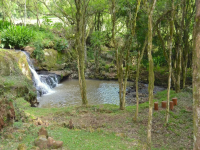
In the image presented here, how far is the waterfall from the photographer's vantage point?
1439cm

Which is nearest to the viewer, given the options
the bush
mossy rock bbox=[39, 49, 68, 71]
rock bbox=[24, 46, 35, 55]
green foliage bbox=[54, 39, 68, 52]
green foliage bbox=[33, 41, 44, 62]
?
the bush

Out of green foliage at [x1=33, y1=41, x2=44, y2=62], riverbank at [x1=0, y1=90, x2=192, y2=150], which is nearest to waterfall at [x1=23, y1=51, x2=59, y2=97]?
green foliage at [x1=33, y1=41, x2=44, y2=62]

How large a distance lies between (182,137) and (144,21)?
7.79 meters

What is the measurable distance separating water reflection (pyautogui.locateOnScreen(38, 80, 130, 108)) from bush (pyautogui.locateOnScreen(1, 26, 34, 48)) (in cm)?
534

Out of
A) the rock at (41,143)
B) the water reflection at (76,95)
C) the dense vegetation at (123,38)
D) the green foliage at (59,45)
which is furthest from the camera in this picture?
the green foliage at (59,45)

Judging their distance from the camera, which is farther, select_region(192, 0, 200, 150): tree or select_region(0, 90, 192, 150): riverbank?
select_region(0, 90, 192, 150): riverbank

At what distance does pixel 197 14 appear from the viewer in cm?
334

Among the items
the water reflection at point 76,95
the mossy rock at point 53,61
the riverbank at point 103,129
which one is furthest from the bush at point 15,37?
the riverbank at point 103,129

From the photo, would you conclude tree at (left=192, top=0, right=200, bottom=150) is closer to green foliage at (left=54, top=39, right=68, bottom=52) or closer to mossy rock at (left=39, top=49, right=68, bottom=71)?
mossy rock at (left=39, top=49, right=68, bottom=71)

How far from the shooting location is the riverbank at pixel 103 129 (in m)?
5.30

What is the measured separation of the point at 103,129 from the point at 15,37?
43.3 ft

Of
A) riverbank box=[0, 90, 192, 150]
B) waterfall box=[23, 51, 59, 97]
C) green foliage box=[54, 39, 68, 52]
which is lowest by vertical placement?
riverbank box=[0, 90, 192, 150]

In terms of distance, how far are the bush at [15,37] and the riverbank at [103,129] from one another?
29.5ft

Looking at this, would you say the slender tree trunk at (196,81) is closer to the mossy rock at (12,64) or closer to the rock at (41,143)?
the rock at (41,143)
